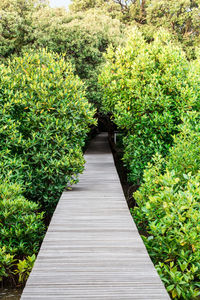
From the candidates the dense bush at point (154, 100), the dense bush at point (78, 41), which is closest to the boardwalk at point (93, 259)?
the dense bush at point (154, 100)

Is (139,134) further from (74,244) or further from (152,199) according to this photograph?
(74,244)

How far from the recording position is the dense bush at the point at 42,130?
21.4ft

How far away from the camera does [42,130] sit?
265 inches

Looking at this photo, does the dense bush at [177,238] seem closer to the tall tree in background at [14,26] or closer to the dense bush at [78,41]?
the dense bush at [78,41]

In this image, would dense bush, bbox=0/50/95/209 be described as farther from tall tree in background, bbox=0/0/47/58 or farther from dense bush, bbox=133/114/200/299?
tall tree in background, bbox=0/0/47/58

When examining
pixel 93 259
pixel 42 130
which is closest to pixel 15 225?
pixel 42 130

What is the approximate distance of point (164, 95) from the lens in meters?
8.35

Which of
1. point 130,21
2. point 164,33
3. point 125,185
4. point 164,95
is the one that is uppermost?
point 130,21

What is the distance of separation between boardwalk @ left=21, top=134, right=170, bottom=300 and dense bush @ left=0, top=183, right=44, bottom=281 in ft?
2.35

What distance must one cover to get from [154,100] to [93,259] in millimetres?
5819

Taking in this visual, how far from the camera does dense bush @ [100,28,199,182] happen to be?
326 inches

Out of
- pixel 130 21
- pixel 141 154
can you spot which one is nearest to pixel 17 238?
pixel 141 154

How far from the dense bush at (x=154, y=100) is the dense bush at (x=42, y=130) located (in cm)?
201

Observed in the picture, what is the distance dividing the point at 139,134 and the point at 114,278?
5.88 m
